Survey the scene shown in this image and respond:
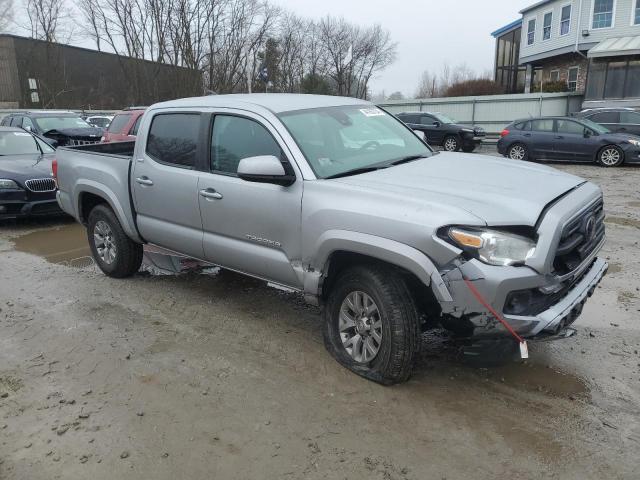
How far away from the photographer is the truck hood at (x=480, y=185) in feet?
10.3

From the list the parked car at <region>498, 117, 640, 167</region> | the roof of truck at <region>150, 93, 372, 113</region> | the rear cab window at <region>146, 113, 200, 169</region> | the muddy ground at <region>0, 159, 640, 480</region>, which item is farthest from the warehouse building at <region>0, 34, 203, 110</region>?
the muddy ground at <region>0, 159, 640, 480</region>

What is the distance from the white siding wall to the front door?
2984cm

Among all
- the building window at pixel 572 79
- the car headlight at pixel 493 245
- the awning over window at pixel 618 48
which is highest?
the awning over window at pixel 618 48

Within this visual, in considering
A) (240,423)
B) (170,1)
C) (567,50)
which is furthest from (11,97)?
(240,423)

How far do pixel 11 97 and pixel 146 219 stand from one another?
4440cm

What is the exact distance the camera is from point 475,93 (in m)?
43.3

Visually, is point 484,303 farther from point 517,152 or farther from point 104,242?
point 517,152

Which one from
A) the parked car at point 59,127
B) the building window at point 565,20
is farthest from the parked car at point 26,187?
the building window at point 565,20

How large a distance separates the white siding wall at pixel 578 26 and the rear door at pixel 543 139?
51.4 feet

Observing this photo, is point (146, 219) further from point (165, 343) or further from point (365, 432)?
point (365, 432)

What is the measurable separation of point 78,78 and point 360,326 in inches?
1880

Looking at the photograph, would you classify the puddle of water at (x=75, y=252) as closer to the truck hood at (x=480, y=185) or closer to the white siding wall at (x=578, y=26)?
the truck hood at (x=480, y=185)

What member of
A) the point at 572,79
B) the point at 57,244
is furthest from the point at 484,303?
the point at 572,79

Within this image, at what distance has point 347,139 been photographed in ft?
14.0
